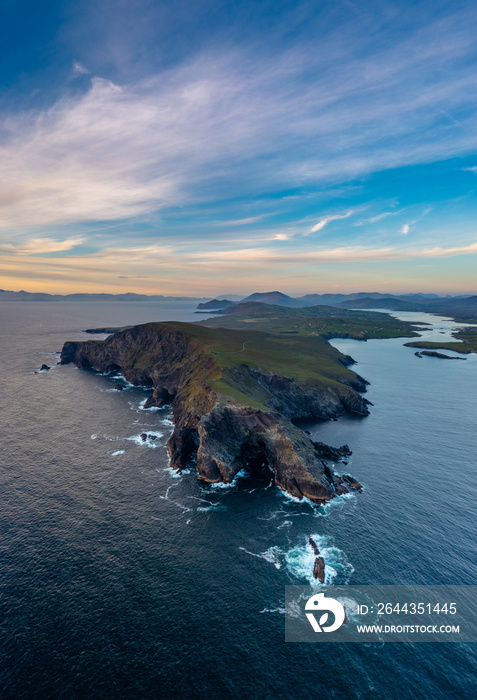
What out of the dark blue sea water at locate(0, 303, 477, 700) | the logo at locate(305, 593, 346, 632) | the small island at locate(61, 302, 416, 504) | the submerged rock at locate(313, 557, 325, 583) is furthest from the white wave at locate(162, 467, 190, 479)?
the logo at locate(305, 593, 346, 632)

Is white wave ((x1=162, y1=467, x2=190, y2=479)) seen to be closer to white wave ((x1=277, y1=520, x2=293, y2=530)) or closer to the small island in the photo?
the small island

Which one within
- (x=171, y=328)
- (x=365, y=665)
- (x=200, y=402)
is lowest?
(x=365, y=665)

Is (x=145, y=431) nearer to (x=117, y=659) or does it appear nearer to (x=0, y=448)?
(x=0, y=448)

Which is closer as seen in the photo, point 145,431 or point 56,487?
point 56,487

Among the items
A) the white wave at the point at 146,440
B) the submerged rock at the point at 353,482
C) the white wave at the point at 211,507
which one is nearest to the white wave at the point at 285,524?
the white wave at the point at 211,507

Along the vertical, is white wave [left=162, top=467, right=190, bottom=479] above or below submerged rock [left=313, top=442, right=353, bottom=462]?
below

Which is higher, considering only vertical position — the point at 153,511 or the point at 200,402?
the point at 200,402

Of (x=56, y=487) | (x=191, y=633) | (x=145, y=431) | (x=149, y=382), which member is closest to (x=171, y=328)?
(x=149, y=382)
